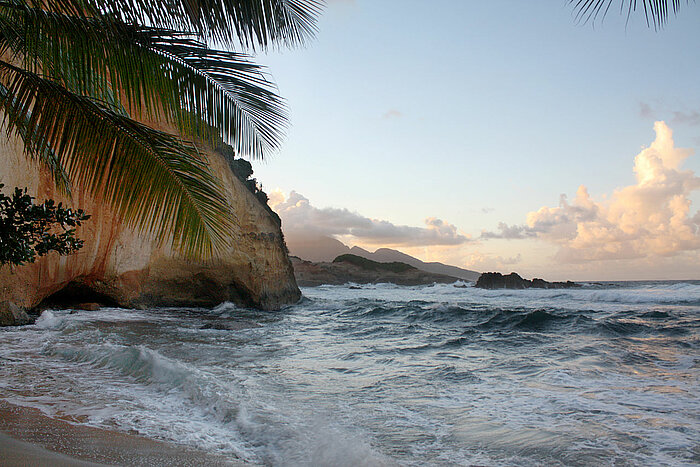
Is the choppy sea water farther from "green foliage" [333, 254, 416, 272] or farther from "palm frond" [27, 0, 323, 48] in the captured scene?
"green foliage" [333, 254, 416, 272]

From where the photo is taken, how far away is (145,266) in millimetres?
14367

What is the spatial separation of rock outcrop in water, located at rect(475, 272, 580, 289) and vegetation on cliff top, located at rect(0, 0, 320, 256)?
144 feet

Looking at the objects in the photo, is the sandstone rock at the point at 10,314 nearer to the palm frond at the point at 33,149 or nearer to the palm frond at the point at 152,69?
the palm frond at the point at 33,149

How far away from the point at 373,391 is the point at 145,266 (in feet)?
35.9

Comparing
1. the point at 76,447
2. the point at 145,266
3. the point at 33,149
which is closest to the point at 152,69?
the point at 33,149

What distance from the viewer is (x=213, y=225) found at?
13.6ft

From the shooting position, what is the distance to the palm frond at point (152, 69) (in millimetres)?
3496

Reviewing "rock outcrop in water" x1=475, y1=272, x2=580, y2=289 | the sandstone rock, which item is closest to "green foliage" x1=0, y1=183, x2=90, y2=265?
the sandstone rock

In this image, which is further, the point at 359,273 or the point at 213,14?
the point at 359,273

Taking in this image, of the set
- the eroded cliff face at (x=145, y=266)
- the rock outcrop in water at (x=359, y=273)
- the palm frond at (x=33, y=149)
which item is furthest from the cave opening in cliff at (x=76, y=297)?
the rock outcrop in water at (x=359, y=273)

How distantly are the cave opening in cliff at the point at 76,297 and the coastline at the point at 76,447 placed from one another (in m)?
10.2

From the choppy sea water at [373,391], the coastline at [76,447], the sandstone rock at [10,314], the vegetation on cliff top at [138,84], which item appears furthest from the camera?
the sandstone rock at [10,314]

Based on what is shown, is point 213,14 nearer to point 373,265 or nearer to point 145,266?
point 145,266

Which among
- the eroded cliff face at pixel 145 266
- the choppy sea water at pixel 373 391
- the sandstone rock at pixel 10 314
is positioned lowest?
the choppy sea water at pixel 373 391
